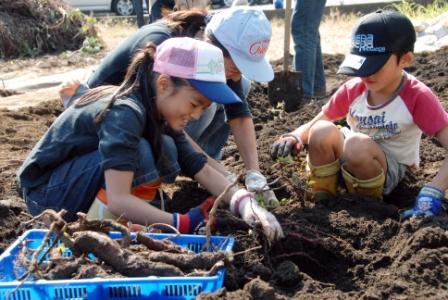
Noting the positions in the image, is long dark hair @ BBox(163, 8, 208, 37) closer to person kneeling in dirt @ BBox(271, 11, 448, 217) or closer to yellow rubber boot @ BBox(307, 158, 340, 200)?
person kneeling in dirt @ BBox(271, 11, 448, 217)

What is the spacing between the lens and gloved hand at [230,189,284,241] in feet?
8.33

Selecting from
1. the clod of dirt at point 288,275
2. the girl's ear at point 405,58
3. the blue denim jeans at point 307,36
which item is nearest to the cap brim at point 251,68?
the girl's ear at point 405,58

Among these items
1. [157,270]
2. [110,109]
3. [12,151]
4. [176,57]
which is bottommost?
[12,151]

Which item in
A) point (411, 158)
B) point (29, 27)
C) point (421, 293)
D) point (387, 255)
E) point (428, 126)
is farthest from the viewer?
Answer: point (29, 27)

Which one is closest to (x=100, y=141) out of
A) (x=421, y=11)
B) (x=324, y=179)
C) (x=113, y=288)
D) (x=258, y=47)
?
(x=113, y=288)

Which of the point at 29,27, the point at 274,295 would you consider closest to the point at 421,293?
the point at 274,295

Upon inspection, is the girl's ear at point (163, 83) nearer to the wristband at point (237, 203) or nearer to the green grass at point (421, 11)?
the wristband at point (237, 203)

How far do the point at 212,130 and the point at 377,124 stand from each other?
1.12 metres

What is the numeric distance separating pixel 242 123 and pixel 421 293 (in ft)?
5.19

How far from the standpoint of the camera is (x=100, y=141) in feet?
8.63

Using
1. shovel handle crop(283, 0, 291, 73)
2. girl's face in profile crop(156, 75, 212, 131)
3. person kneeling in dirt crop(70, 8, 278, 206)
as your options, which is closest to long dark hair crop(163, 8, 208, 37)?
person kneeling in dirt crop(70, 8, 278, 206)

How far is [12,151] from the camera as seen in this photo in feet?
15.3

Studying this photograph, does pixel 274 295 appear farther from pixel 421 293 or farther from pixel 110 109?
pixel 110 109

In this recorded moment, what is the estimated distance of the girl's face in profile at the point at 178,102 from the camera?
2625 mm
